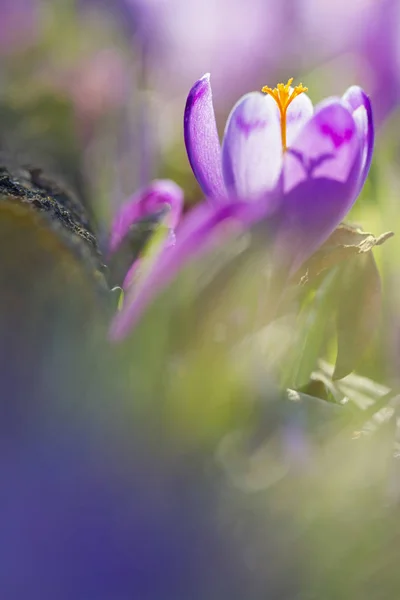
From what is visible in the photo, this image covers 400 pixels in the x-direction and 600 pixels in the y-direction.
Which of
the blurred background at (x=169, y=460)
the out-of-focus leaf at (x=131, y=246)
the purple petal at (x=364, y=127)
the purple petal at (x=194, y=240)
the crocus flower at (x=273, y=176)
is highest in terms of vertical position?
the purple petal at (x=364, y=127)

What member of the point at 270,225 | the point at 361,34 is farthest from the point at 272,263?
the point at 361,34

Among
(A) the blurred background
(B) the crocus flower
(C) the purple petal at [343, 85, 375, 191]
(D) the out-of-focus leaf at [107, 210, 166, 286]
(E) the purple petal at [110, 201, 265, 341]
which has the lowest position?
(A) the blurred background

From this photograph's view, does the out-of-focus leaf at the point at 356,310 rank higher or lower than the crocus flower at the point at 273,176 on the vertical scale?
lower

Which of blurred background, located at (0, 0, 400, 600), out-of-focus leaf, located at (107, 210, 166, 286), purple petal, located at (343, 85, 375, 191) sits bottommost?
blurred background, located at (0, 0, 400, 600)

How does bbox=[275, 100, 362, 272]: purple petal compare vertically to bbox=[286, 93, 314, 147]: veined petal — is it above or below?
below
